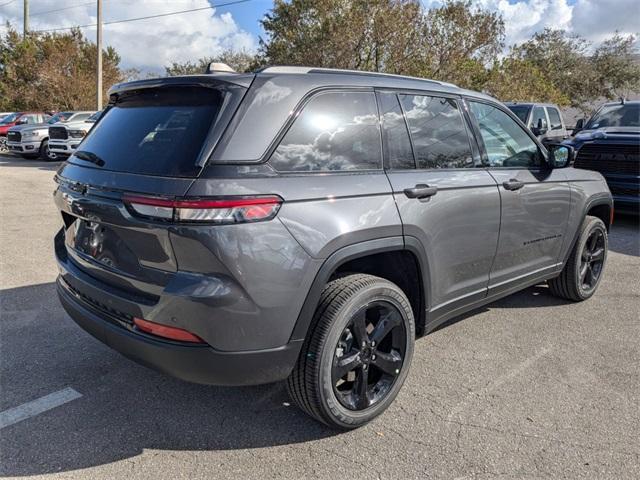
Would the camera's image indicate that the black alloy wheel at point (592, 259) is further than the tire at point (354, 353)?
Yes

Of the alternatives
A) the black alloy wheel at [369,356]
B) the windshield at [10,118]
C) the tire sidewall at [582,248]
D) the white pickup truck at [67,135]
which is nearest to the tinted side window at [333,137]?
the black alloy wheel at [369,356]

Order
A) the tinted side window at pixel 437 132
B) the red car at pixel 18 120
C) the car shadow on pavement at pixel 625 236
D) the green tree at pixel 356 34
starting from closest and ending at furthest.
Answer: the tinted side window at pixel 437 132 < the car shadow on pavement at pixel 625 236 < the green tree at pixel 356 34 < the red car at pixel 18 120

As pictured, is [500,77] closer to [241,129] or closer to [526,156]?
[526,156]

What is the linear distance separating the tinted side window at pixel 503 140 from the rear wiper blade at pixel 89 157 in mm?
2460

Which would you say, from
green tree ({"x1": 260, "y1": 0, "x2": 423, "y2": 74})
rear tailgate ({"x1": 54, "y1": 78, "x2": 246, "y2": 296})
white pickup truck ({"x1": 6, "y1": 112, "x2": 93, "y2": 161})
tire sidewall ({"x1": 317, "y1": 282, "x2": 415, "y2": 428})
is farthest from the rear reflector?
white pickup truck ({"x1": 6, "y1": 112, "x2": 93, "y2": 161})

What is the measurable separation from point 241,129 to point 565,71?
38.9m

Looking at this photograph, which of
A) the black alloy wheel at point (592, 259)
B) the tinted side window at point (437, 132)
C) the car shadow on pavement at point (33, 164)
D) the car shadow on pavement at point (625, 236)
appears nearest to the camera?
the tinted side window at point (437, 132)

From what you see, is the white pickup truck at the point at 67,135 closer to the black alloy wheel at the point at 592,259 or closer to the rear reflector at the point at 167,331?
the black alloy wheel at the point at 592,259

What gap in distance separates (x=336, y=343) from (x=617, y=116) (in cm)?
946

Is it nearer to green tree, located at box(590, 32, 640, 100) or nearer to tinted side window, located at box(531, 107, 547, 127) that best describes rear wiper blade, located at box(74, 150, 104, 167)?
tinted side window, located at box(531, 107, 547, 127)

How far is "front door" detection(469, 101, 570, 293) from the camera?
369 centimetres

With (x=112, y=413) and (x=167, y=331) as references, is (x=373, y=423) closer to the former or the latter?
(x=167, y=331)

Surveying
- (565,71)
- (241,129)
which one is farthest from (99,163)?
(565,71)

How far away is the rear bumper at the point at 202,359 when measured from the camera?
234cm
